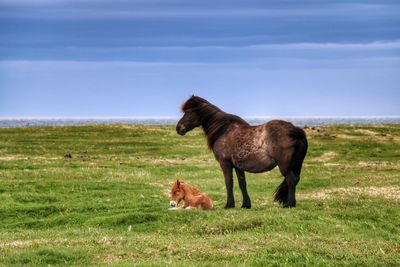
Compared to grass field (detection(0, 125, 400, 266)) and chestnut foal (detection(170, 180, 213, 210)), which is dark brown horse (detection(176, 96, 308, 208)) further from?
grass field (detection(0, 125, 400, 266))

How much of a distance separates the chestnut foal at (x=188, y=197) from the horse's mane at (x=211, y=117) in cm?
190

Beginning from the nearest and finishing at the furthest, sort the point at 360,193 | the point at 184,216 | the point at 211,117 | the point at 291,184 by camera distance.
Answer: the point at 184,216, the point at 291,184, the point at 211,117, the point at 360,193

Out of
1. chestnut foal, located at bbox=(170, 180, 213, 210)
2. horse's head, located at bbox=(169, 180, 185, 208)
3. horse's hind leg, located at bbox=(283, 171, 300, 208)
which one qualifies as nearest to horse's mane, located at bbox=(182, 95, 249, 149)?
chestnut foal, located at bbox=(170, 180, 213, 210)

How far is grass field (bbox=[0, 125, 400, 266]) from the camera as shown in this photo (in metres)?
15.8

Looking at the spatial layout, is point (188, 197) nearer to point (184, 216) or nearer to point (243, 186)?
point (184, 216)

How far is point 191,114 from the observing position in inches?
947

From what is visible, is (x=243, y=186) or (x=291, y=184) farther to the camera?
(x=243, y=186)

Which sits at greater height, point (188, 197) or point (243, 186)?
point (243, 186)

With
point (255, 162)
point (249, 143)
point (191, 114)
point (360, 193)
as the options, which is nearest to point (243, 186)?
point (255, 162)

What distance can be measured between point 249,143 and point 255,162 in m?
0.72

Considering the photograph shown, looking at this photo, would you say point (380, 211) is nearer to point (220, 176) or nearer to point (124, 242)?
point (124, 242)

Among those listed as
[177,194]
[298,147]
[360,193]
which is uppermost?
[298,147]

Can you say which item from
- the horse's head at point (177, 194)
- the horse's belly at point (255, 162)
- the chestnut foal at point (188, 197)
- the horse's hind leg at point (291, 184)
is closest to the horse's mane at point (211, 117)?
the horse's belly at point (255, 162)

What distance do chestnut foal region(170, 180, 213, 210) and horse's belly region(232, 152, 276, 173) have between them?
1.87 meters
